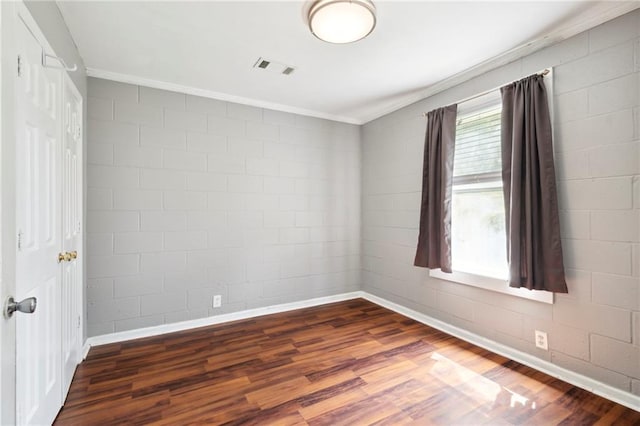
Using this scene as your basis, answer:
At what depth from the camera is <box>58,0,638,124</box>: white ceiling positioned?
6.44 ft

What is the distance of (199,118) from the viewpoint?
326 cm

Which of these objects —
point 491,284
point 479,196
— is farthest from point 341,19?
point 491,284

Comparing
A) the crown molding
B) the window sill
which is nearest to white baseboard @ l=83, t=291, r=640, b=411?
the window sill

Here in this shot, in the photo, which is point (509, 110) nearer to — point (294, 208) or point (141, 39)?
point (294, 208)

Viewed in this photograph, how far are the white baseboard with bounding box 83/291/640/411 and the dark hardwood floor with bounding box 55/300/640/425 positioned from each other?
73 mm

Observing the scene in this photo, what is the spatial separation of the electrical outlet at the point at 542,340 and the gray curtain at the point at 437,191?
2.86 feet

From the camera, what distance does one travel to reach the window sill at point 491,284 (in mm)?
2314

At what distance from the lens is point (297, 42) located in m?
2.35

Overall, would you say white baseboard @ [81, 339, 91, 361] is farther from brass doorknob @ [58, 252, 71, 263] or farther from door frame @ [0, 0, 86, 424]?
door frame @ [0, 0, 86, 424]

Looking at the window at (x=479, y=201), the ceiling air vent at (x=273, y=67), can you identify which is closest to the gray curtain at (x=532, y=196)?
the window at (x=479, y=201)

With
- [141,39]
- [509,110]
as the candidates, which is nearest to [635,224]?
[509,110]

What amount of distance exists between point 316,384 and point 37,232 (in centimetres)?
199

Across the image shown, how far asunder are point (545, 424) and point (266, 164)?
3.39 m

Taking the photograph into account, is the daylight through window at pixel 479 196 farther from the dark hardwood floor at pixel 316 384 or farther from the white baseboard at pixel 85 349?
the white baseboard at pixel 85 349
